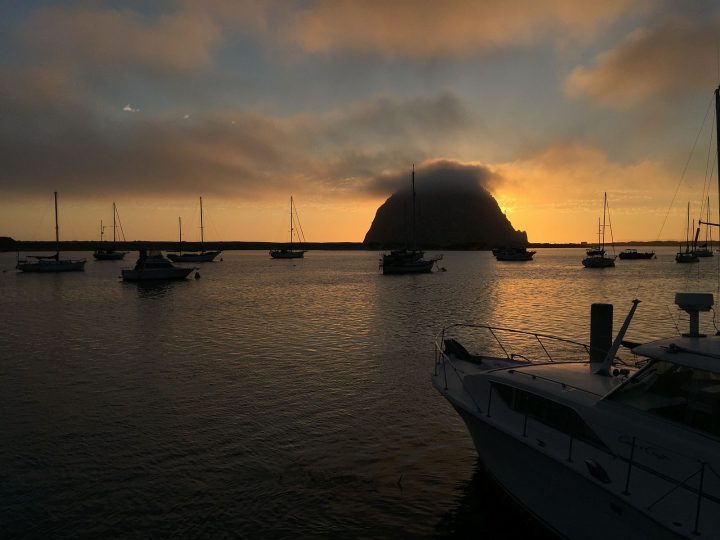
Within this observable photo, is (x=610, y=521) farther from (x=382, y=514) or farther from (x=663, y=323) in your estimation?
(x=663, y=323)

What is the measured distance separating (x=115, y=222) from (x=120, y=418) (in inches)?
4645

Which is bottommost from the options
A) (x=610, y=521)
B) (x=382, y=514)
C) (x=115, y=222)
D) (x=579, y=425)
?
(x=382, y=514)

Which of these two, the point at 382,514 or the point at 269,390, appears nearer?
the point at 382,514

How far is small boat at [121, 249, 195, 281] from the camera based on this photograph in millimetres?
68188

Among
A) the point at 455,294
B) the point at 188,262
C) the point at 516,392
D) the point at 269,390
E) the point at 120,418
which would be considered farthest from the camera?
the point at 188,262

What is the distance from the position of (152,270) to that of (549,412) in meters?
68.7

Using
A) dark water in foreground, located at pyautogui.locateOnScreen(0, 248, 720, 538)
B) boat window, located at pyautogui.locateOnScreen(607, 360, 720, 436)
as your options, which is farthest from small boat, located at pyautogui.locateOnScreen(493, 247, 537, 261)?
boat window, located at pyautogui.locateOnScreen(607, 360, 720, 436)

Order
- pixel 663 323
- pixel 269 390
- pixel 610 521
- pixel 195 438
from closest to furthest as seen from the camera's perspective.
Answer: pixel 610 521
pixel 195 438
pixel 269 390
pixel 663 323

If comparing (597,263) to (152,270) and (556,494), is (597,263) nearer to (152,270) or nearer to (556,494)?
(152,270)

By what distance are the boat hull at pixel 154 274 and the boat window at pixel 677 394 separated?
67269 millimetres

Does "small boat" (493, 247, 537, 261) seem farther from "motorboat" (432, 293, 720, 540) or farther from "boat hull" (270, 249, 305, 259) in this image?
"motorboat" (432, 293, 720, 540)

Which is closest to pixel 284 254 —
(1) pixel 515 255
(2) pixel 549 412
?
(1) pixel 515 255

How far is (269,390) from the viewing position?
1692 centimetres

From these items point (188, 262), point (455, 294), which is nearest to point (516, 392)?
point (455, 294)
